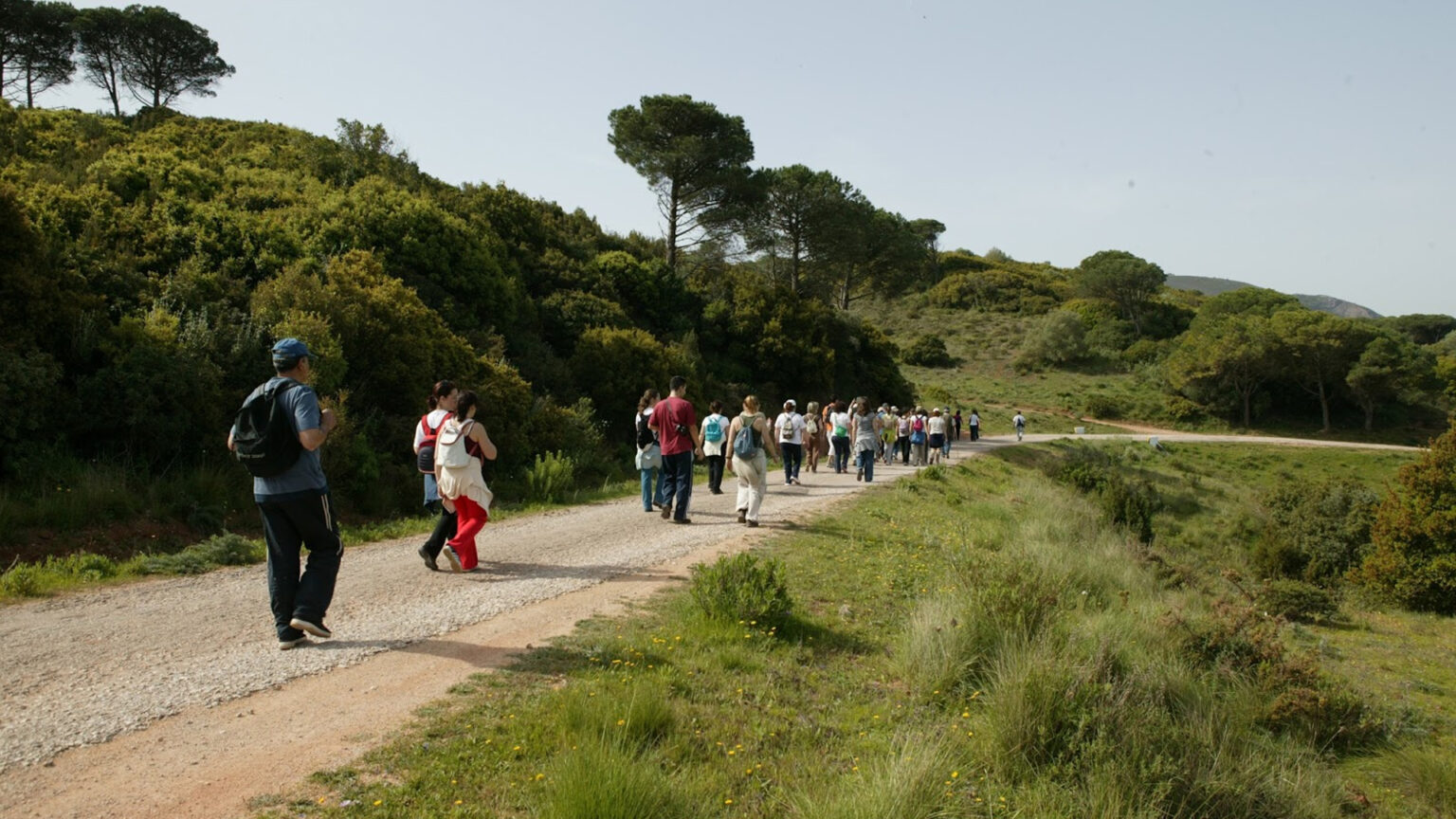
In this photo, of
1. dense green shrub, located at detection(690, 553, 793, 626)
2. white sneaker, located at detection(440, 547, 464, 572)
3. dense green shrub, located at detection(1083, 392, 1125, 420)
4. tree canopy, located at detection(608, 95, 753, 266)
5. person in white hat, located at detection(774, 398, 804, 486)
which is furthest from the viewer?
dense green shrub, located at detection(1083, 392, 1125, 420)

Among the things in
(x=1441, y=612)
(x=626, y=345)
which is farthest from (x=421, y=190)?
(x=1441, y=612)

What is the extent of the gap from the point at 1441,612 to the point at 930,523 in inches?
612

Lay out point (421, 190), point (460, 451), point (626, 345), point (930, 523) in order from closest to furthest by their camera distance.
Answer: point (460, 451), point (930, 523), point (626, 345), point (421, 190)

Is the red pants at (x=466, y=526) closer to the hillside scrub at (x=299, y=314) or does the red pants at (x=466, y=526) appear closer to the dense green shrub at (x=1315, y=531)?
the hillside scrub at (x=299, y=314)

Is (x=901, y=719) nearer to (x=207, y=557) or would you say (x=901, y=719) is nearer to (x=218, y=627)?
(x=218, y=627)

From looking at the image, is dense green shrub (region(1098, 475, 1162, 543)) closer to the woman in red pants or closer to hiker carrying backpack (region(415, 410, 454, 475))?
the woman in red pants

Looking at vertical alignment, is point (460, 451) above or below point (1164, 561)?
above

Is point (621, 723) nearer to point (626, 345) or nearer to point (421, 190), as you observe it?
point (626, 345)

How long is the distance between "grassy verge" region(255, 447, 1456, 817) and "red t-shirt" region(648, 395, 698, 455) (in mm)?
2549

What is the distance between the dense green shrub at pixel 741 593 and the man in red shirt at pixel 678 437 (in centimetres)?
430

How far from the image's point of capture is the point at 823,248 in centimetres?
4762

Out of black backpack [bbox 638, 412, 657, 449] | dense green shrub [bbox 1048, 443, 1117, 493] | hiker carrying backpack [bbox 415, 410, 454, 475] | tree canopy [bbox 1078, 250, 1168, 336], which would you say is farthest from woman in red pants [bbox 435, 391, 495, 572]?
tree canopy [bbox 1078, 250, 1168, 336]

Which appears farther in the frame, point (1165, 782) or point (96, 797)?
point (1165, 782)

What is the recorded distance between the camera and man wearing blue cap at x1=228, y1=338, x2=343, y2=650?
5.36 metres
